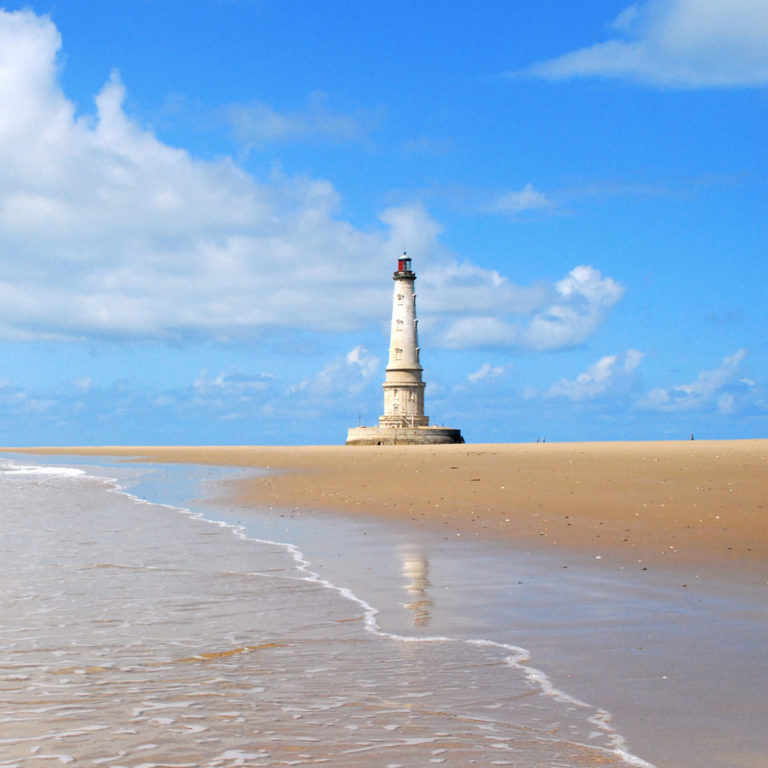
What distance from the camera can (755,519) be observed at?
13.6m

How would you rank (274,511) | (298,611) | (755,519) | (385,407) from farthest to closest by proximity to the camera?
(385,407) < (274,511) < (755,519) < (298,611)

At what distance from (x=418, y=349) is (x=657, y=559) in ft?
211

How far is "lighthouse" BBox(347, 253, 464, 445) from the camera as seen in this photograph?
70.6 m

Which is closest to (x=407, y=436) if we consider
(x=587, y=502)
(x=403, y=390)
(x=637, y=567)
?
(x=403, y=390)

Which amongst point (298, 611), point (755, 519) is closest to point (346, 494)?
point (755, 519)

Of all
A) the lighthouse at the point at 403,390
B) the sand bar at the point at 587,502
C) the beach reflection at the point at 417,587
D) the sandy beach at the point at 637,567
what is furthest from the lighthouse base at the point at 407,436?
the beach reflection at the point at 417,587

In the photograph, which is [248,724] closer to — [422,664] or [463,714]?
[463,714]

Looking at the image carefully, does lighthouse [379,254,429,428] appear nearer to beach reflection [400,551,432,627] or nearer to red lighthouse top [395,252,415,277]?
red lighthouse top [395,252,415,277]

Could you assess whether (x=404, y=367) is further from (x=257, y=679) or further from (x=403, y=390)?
(x=257, y=679)

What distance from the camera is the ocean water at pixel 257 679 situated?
466 centimetres

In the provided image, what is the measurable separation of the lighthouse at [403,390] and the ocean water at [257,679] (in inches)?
2339

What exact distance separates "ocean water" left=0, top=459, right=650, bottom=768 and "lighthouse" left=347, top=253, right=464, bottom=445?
195 feet

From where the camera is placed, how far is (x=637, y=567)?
1039cm

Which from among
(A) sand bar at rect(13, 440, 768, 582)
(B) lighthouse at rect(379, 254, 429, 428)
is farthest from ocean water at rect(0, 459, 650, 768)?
(B) lighthouse at rect(379, 254, 429, 428)
